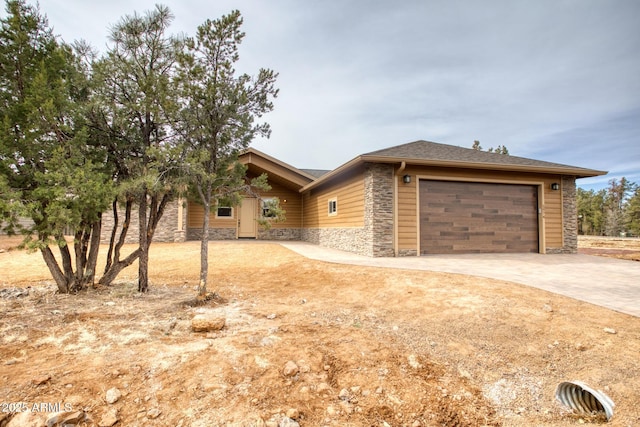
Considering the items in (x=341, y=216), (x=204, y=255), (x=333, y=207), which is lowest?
(x=204, y=255)

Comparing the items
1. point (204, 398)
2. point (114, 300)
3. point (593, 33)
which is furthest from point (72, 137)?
point (593, 33)

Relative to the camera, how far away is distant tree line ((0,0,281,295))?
3861 millimetres

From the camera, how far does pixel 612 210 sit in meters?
34.5

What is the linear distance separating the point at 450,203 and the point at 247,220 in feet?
33.1

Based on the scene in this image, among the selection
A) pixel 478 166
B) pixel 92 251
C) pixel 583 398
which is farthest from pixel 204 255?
pixel 478 166

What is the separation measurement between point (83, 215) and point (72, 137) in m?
1.23

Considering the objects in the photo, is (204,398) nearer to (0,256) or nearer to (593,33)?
(0,256)

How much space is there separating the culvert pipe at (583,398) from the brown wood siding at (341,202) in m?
6.69

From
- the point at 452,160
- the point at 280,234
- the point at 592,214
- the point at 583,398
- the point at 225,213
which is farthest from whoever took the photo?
the point at 592,214

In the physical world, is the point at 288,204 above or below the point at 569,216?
above

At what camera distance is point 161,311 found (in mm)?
4191

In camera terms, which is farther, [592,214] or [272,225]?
[592,214]

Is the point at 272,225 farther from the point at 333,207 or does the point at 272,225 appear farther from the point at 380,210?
the point at 380,210

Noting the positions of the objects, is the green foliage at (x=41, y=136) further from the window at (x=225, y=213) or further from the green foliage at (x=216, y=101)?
the window at (x=225, y=213)
